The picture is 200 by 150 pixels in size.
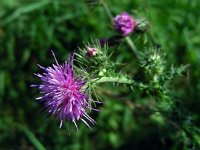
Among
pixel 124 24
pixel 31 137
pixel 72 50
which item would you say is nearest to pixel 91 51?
pixel 124 24

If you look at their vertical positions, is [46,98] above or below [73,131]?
above

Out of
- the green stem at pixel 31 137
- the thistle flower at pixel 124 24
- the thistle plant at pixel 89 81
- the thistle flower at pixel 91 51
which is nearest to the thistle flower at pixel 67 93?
the thistle plant at pixel 89 81

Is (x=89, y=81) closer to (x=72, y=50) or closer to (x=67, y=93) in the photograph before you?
(x=67, y=93)

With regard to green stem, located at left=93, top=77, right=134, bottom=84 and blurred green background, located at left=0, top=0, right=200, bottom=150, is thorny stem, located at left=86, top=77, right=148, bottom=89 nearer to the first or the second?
green stem, located at left=93, top=77, right=134, bottom=84

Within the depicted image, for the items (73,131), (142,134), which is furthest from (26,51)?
(142,134)

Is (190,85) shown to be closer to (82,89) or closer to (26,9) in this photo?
(26,9)

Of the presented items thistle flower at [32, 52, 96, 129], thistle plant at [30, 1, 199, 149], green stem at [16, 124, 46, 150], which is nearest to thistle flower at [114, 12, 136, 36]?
thistle plant at [30, 1, 199, 149]

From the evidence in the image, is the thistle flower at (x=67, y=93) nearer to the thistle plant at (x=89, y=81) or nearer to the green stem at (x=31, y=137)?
the thistle plant at (x=89, y=81)
